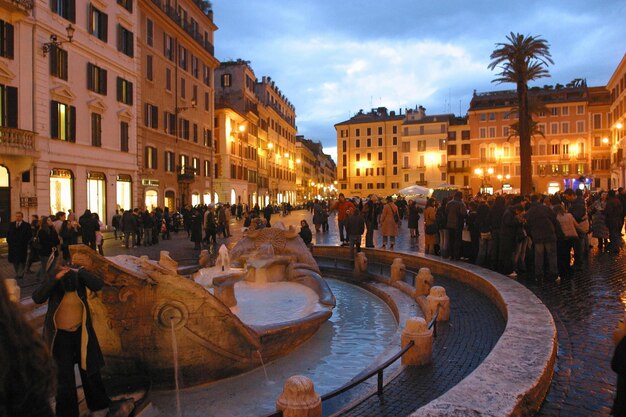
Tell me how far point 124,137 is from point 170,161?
250 inches

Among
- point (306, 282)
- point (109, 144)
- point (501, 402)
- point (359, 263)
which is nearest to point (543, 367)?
point (501, 402)

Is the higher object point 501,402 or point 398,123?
point 398,123

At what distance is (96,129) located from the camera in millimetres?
25906

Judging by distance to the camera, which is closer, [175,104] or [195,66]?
[175,104]

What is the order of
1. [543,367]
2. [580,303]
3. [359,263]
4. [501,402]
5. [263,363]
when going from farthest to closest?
[359,263] → [580,303] → [263,363] → [543,367] → [501,402]

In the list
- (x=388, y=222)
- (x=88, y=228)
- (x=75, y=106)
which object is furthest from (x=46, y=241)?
(x=75, y=106)

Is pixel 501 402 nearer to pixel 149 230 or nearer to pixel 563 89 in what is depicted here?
pixel 149 230

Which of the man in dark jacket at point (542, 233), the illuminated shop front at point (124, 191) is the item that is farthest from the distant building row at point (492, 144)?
the man in dark jacket at point (542, 233)

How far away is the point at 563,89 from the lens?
226ft

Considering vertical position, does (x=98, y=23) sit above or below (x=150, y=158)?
above

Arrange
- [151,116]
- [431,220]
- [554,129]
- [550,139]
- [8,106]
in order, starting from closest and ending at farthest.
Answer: [431,220] < [8,106] < [151,116] < [554,129] < [550,139]

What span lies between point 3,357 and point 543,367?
404 centimetres

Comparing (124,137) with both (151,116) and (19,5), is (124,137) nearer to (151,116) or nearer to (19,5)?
(151,116)

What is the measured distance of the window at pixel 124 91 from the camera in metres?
28.1
